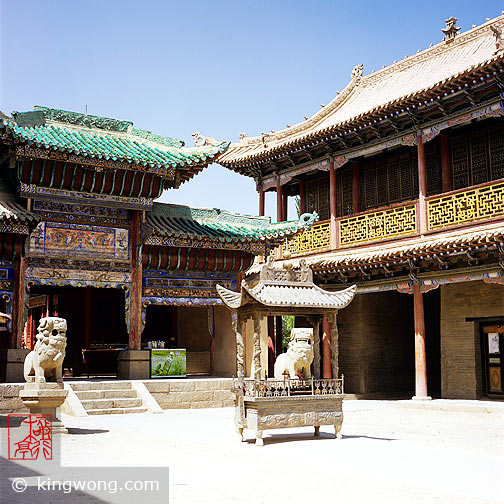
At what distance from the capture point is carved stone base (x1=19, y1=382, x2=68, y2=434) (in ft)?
33.2

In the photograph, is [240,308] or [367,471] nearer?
[367,471]

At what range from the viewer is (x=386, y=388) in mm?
19531

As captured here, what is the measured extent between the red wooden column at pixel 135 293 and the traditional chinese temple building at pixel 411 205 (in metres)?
4.47

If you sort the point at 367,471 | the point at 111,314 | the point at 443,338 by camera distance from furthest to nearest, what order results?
the point at 111,314 < the point at 443,338 < the point at 367,471

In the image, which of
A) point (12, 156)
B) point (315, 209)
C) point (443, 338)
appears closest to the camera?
point (12, 156)

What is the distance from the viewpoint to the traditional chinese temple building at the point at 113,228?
14.6m

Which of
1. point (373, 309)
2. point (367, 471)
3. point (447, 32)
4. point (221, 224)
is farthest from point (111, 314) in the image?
point (367, 471)

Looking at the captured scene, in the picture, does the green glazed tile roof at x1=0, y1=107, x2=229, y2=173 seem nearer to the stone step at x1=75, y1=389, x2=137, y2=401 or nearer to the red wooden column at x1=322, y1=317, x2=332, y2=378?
the stone step at x1=75, y1=389, x2=137, y2=401

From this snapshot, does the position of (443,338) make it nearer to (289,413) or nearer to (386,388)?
(386,388)

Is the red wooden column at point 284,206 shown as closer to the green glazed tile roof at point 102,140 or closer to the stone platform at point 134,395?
the green glazed tile roof at point 102,140

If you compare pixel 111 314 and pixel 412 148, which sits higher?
pixel 412 148

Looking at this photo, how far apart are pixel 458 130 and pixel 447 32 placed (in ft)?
13.7

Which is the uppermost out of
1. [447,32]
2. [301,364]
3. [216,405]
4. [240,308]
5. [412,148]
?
[447,32]

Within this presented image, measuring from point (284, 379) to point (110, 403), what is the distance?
17.2ft
